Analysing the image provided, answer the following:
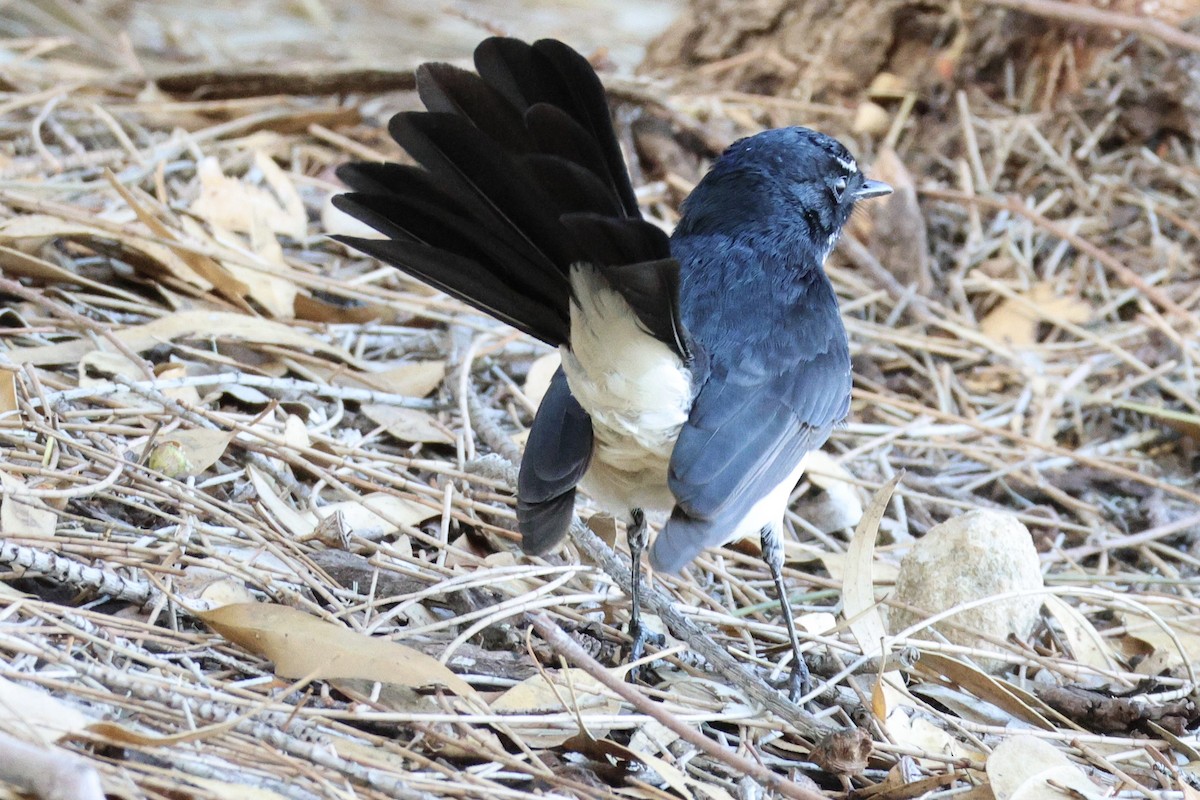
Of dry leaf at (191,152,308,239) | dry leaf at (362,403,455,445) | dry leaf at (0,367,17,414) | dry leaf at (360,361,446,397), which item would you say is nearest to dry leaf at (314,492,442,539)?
dry leaf at (362,403,455,445)

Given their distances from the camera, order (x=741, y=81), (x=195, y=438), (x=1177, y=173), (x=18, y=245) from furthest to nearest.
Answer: (x=741, y=81) → (x=1177, y=173) → (x=18, y=245) → (x=195, y=438)

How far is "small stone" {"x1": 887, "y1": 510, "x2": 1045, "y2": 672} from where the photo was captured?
2.92m

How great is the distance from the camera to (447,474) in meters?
3.16

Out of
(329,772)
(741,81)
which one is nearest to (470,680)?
(329,772)

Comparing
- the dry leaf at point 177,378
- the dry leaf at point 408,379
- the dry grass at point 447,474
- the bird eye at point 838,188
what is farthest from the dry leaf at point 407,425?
the bird eye at point 838,188

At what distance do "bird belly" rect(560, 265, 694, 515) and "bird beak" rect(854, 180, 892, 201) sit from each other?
3.90 ft

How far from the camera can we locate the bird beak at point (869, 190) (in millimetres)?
3580

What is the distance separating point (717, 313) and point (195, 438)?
4.29 feet

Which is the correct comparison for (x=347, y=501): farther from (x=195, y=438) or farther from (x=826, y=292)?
(x=826, y=292)

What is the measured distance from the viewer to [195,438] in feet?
9.65

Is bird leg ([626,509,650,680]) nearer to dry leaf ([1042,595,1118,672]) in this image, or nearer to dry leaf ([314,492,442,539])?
dry leaf ([314,492,442,539])

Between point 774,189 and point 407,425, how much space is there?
1.23 m

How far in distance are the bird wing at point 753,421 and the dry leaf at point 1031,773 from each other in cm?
69

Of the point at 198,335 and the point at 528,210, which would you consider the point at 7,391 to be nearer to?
the point at 198,335
